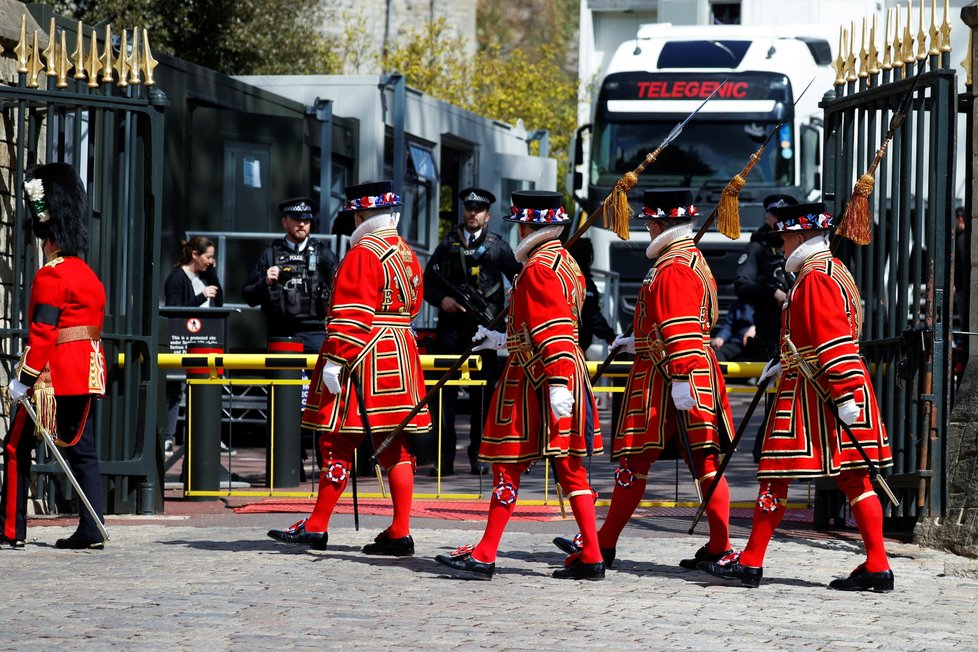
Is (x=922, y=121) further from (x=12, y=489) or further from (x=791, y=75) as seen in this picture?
(x=791, y=75)

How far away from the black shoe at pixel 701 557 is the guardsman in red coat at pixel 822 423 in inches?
6.9

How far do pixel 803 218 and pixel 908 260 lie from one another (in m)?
1.64

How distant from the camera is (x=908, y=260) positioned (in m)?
9.55

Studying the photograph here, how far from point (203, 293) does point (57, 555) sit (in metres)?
4.96

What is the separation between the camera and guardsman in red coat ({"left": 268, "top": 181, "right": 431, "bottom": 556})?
859 cm

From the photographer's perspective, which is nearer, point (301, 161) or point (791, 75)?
point (301, 161)

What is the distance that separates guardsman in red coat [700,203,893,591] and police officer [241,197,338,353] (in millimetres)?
4959

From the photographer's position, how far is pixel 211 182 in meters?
17.2

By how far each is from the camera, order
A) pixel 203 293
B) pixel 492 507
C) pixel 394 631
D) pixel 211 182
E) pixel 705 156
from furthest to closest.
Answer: pixel 705 156, pixel 211 182, pixel 203 293, pixel 492 507, pixel 394 631

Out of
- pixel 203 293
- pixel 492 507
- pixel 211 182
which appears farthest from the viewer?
pixel 211 182

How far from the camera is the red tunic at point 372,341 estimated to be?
8594 mm

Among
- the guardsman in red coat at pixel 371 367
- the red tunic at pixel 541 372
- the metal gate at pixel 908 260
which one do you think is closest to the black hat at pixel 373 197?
the guardsman in red coat at pixel 371 367

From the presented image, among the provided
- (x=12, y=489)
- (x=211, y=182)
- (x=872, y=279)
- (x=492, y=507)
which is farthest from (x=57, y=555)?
(x=211, y=182)

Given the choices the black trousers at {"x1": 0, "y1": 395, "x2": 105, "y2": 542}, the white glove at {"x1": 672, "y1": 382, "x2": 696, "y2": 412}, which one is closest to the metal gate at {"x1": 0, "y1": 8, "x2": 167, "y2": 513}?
the black trousers at {"x1": 0, "y1": 395, "x2": 105, "y2": 542}
